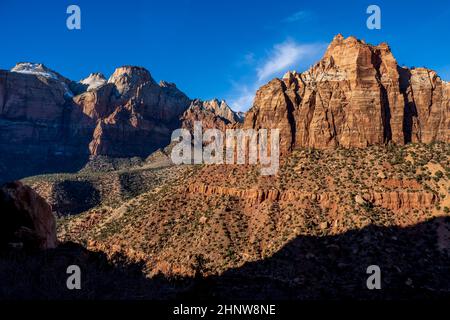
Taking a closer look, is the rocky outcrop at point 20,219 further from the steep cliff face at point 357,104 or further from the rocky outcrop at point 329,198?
the steep cliff face at point 357,104

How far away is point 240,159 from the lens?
281 ft

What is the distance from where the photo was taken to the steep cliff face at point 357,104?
81.3 metres

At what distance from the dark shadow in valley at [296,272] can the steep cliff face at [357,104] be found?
23.8 metres

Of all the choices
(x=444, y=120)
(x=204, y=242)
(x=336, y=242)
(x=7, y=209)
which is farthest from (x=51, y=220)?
(x=444, y=120)

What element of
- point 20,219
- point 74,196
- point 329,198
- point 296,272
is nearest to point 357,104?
point 329,198

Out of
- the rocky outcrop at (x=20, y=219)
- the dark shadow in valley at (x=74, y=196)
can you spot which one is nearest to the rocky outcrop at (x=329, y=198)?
the rocky outcrop at (x=20, y=219)

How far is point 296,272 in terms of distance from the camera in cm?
5653

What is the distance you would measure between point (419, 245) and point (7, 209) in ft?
173

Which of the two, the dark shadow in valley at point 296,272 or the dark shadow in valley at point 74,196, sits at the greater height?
the dark shadow in valley at point 74,196

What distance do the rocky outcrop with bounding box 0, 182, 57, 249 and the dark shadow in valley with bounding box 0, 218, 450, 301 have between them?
67.5 inches

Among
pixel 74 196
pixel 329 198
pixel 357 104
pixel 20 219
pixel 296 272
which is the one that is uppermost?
pixel 357 104

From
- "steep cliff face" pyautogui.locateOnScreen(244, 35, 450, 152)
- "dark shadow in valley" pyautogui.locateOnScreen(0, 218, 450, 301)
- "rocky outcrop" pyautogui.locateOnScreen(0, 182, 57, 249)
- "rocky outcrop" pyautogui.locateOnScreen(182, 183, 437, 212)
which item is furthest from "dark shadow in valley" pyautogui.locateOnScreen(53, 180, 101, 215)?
"rocky outcrop" pyautogui.locateOnScreen(0, 182, 57, 249)

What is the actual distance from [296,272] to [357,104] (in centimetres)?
3840

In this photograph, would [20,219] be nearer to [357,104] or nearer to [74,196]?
[357,104]
